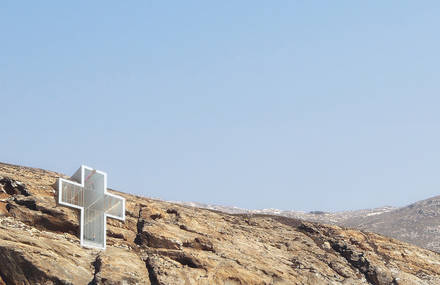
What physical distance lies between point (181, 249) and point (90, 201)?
687 cm

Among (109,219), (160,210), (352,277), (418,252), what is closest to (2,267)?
(109,219)

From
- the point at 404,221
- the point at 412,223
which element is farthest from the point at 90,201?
the point at 404,221

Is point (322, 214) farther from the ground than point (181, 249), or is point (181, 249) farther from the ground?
point (322, 214)

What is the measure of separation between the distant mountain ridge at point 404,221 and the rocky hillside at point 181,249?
56563 millimetres

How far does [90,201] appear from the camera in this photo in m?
36.1

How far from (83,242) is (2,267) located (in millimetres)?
4942

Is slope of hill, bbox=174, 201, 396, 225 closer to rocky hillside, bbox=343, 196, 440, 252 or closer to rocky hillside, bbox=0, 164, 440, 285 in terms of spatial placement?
rocky hillside, bbox=343, 196, 440, 252

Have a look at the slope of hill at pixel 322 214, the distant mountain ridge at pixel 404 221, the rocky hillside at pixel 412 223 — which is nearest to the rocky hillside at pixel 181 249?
the distant mountain ridge at pixel 404 221

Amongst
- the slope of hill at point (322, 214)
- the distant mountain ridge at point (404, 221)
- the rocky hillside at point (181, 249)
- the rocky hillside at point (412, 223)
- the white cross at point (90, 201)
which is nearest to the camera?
the rocky hillside at point (181, 249)

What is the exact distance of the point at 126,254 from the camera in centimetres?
3731

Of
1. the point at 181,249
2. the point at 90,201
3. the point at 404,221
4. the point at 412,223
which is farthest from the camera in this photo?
the point at 404,221

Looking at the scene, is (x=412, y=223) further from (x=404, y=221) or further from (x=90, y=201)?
(x=90, y=201)

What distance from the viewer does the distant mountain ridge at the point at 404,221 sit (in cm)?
11719

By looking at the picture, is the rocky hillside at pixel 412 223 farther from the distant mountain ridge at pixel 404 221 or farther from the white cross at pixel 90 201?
the white cross at pixel 90 201
